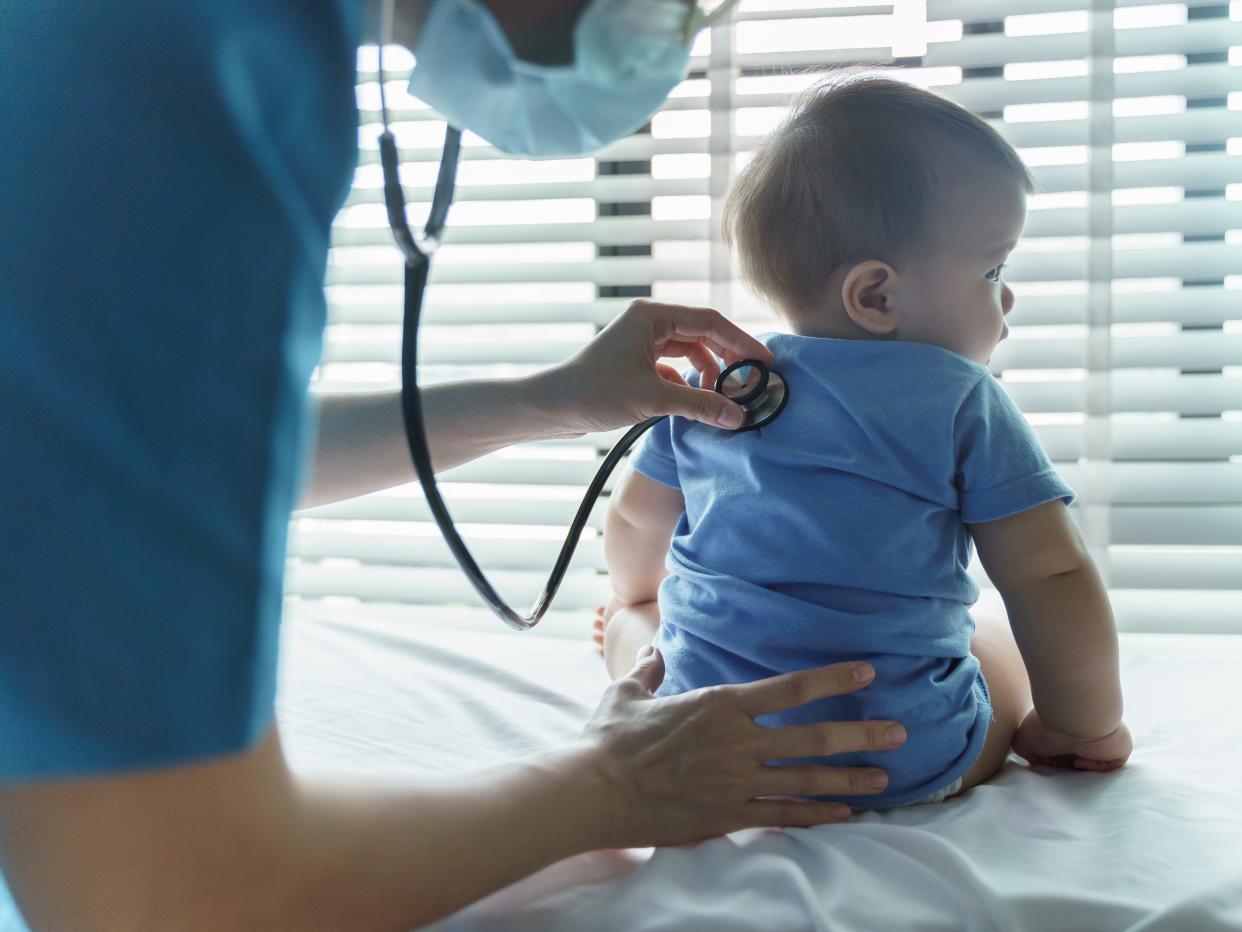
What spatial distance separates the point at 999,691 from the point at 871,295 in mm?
404

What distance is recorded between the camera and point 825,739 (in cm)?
79

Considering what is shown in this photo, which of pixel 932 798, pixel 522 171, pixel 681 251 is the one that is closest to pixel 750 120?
pixel 681 251

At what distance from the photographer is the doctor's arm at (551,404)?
0.96 meters

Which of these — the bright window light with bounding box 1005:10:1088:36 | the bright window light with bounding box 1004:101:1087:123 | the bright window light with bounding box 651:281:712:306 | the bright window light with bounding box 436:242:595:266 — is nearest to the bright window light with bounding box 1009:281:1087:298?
the bright window light with bounding box 1004:101:1087:123

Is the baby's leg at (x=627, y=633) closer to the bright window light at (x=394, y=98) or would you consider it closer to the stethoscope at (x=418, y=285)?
the stethoscope at (x=418, y=285)

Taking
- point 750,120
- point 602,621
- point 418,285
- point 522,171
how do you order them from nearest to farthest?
point 418,285 → point 602,621 → point 750,120 → point 522,171

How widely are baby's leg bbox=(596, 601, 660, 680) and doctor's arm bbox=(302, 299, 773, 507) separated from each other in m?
0.26

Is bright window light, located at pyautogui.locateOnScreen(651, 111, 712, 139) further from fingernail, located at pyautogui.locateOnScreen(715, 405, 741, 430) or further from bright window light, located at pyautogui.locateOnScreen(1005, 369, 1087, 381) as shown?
fingernail, located at pyautogui.locateOnScreen(715, 405, 741, 430)

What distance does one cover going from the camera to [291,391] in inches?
19.8

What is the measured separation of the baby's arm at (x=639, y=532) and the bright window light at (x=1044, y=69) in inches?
34.9

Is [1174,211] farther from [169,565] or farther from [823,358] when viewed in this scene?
[169,565]

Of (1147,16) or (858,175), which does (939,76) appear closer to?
(1147,16)

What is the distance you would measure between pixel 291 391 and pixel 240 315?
0.14 ft

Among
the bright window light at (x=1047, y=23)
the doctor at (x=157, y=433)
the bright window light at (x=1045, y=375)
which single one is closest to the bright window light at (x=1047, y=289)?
the bright window light at (x=1045, y=375)
